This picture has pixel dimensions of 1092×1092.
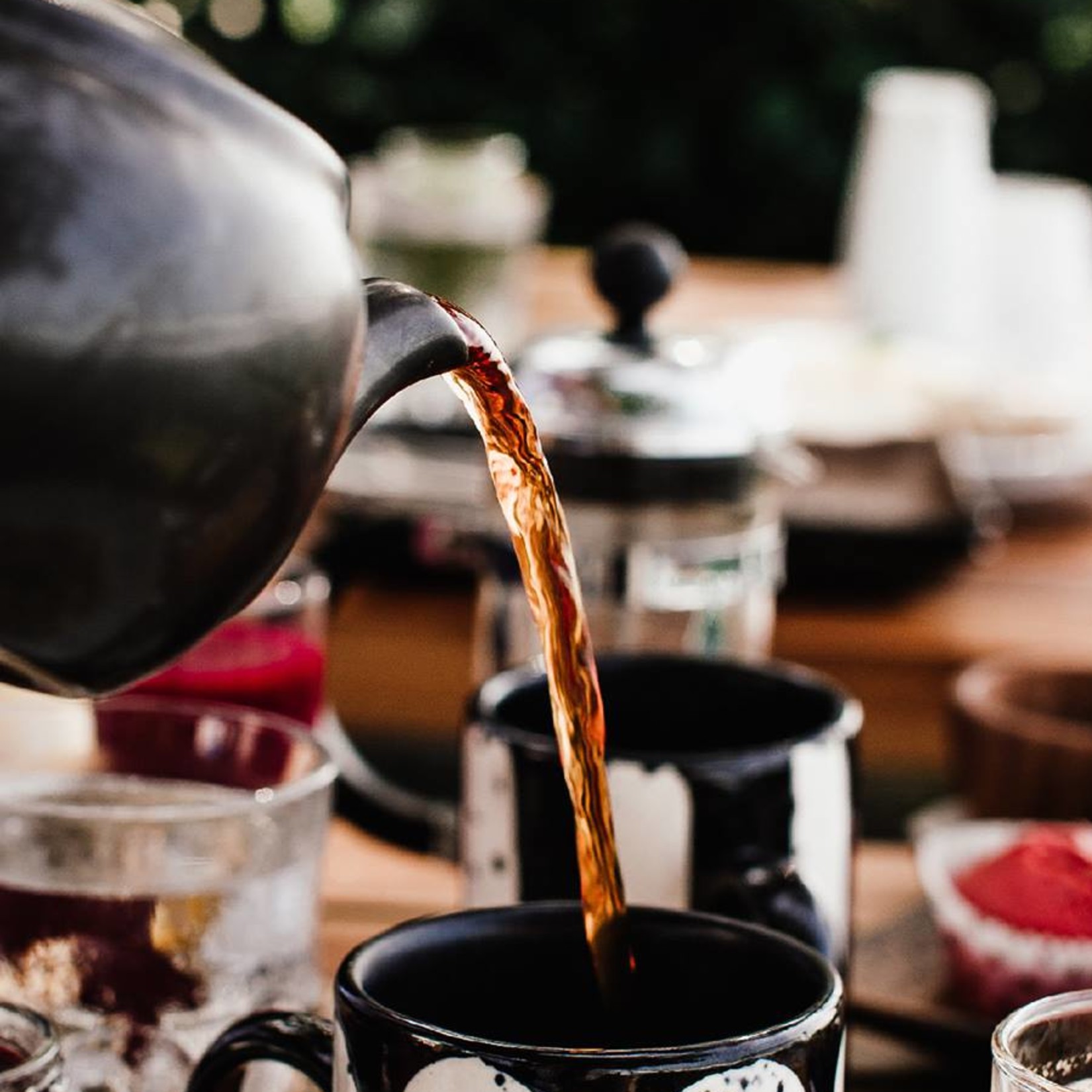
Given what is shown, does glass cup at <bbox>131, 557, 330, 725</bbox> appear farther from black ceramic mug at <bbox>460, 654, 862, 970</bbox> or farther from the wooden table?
black ceramic mug at <bbox>460, 654, 862, 970</bbox>

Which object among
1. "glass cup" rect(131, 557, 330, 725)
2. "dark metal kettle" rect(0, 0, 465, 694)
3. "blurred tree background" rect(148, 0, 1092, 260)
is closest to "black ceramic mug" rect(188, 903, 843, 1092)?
"dark metal kettle" rect(0, 0, 465, 694)

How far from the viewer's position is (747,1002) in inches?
18.7

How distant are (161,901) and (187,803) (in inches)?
2.8

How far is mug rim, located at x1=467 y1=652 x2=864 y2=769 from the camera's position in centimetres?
58

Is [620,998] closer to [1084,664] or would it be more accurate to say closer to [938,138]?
[1084,664]

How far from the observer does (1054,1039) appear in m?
0.47

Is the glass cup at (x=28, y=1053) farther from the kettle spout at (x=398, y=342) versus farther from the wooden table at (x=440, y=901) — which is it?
the wooden table at (x=440, y=901)

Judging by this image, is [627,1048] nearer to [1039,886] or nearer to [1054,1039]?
[1054,1039]

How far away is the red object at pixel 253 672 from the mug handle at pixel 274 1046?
1.25ft

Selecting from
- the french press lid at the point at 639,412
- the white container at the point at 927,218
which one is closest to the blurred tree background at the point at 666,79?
the white container at the point at 927,218

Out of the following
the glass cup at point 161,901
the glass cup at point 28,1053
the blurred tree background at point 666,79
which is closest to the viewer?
the glass cup at point 28,1053

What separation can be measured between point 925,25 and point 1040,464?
253 centimetres

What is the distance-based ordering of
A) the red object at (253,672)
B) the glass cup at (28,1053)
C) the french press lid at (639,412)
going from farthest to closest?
1. the french press lid at (639,412)
2. the red object at (253,672)
3. the glass cup at (28,1053)

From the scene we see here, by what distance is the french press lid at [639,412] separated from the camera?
3.15 ft
